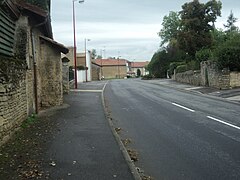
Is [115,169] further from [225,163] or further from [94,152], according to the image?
[225,163]

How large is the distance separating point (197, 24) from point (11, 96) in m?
41.5

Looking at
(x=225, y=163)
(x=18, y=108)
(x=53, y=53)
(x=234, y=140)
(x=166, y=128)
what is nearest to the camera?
(x=225, y=163)

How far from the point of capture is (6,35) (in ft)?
40.2

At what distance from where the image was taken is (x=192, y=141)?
391 inches

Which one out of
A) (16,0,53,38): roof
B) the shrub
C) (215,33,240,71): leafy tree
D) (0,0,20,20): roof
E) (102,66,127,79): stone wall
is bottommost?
(102,66,127,79): stone wall

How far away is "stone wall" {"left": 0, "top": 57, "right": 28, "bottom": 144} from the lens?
9227 millimetres

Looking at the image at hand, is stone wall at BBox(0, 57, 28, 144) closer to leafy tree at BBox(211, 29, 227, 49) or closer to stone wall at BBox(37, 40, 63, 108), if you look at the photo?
stone wall at BBox(37, 40, 63, 108)

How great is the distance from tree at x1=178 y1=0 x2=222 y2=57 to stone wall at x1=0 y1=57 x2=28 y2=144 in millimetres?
38675

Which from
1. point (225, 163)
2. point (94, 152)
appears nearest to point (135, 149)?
point (94, 152)

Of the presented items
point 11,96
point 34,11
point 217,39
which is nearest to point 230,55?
point 34,11

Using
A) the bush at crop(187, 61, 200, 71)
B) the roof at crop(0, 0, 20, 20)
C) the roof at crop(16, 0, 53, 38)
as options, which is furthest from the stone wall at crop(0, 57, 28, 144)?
the bush at crop(187, 61, 200, 71)

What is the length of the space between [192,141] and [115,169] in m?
3.62

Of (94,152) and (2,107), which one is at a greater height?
(2,107)

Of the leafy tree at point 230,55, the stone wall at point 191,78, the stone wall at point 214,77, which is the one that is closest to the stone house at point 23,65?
the stone wall at point 214,77
